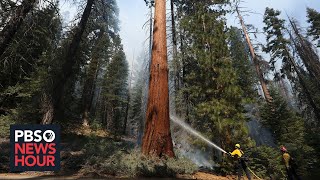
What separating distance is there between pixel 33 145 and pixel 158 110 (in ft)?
13.8

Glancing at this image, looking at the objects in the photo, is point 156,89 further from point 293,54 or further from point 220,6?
point 293,54

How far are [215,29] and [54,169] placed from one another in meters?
10.9

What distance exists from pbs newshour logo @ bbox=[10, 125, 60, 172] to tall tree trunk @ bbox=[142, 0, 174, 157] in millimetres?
3114

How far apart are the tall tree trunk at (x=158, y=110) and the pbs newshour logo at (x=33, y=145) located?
3.11 metres

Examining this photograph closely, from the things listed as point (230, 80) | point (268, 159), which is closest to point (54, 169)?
point (230, 80)

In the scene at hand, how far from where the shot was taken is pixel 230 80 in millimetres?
14641

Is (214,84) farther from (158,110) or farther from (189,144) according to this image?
(158,110)

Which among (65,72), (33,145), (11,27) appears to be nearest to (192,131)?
(65,72)

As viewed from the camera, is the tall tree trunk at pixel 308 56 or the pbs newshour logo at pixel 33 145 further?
the tall tree trunk at pixel 308 56

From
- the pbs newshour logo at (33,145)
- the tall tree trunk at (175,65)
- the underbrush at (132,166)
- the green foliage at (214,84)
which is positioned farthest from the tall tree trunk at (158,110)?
the tall tree trunk at (175,65)

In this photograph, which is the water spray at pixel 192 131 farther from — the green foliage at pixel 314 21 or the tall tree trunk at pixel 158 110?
the green foliage at pixel 314 21

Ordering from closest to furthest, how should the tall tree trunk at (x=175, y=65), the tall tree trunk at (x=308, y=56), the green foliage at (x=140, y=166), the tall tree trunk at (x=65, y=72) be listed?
the green foliage at (x=140, y=166) → the tall tree trunk at (x=65, y=72) → the tall tree trunk at (x=175, y=65) → the tall tree trunk at (x=308, y=56)

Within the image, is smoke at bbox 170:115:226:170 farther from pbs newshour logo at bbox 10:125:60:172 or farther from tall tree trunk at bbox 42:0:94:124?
pbs newshour logo at bbox 10:125:60:172

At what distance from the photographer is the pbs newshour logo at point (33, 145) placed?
753 centimetres
